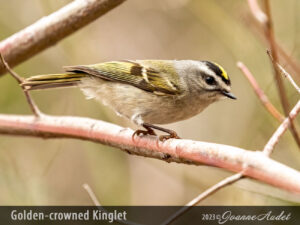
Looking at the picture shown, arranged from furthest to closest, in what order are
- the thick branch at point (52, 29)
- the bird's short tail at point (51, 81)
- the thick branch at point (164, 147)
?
the bird's short tail at point (51, 81), the thick branch at point (52, 29), the thick branch at point (164, 147)

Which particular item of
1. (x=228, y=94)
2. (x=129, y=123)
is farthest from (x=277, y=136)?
(x=129, y=123)

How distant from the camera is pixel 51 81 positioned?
11.3ft

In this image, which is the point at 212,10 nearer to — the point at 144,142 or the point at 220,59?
the point at 220,59

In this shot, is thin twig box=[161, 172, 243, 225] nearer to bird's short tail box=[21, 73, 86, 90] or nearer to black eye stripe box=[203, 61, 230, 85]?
black eye stripe box=[203, 61, 230, 85]

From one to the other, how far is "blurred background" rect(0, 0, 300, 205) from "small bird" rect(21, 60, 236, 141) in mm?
702

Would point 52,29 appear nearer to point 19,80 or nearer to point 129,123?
point 19,80

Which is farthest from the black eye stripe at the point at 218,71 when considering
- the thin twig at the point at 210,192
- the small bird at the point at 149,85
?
the thin twig at the point at 210,192

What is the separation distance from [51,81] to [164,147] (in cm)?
136

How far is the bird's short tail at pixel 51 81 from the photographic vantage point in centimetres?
332

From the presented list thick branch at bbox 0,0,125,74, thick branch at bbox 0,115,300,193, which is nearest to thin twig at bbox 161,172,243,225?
thick branch at bbox 0,115,300,193

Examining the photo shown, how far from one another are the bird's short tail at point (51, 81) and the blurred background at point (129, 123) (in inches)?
45.5

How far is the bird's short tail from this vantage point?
3.32 metres

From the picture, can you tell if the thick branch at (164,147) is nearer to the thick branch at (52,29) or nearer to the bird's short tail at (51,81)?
the bird's short tail at (51,81)

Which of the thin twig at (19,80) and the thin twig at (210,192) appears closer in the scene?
the thin twig at (210,192)
